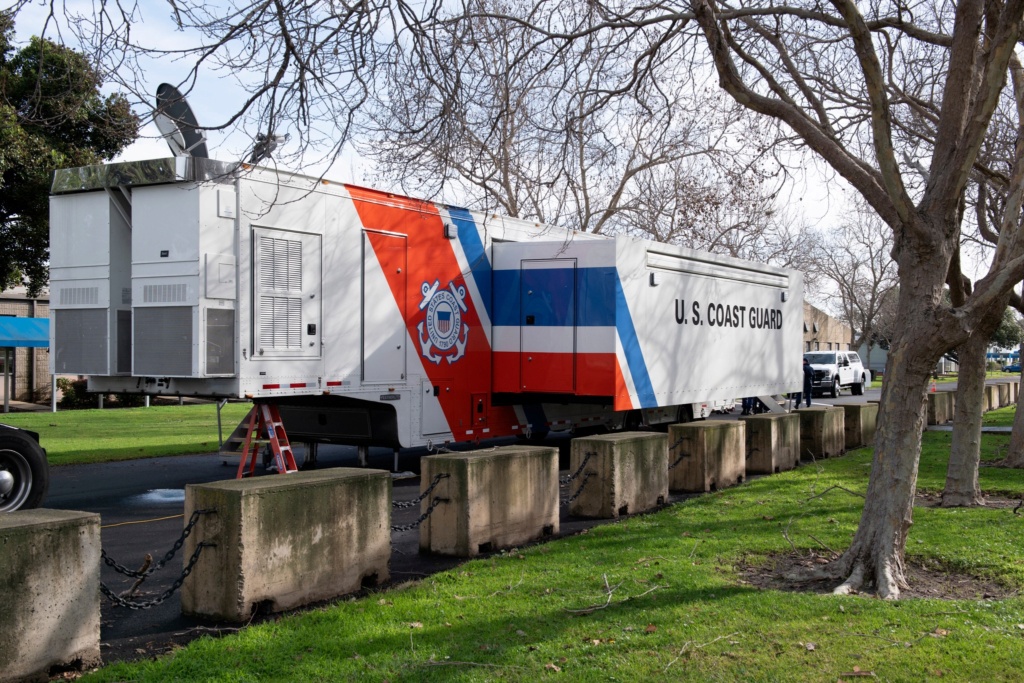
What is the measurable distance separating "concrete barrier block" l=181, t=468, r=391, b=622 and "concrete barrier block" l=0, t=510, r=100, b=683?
0.93 meters

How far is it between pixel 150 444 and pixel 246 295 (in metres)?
8.12

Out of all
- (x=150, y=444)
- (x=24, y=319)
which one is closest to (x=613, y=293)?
(x=150, y=444)

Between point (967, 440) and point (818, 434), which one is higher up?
point (967, 440)

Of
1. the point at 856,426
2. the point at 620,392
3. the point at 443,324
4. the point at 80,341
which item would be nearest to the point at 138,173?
the point at 80,341

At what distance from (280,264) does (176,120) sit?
4500mm

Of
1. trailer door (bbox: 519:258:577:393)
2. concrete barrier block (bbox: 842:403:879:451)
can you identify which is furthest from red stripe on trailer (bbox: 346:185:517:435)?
concrete barrier block (bbox: 842:403:879:451)

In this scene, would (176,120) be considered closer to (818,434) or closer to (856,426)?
(818,434)

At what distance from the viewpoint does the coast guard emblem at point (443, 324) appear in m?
13.0

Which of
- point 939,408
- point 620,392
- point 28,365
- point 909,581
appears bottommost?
point 909,581

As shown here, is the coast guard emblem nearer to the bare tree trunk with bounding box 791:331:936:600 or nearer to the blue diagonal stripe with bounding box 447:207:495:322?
the blue diagonal stripe with bounding box 447:207:495:322

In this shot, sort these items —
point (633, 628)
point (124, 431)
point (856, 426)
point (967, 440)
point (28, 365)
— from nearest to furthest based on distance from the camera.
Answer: point (633, 628)
point (967, 440)
point (856, 426)
point (124, 431)
point (28, 365)

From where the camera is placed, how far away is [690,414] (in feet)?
57.6

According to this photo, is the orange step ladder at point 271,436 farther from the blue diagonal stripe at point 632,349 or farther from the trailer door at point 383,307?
the blue diagonal stripe at point 632,349

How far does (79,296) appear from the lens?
11188mm
